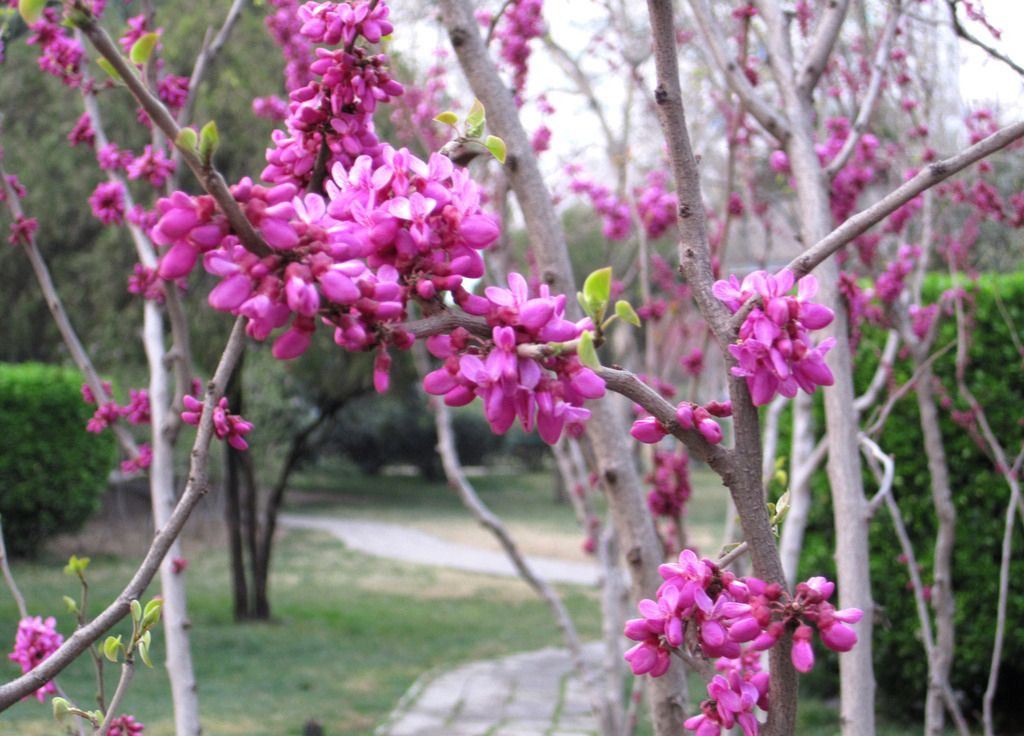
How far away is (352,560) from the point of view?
1239cm

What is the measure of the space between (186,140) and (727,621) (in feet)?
2.19

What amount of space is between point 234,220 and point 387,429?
76.7 ft

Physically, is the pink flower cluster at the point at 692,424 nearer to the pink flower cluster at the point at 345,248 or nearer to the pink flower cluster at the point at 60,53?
the pink flower cluster at the point at 345,248

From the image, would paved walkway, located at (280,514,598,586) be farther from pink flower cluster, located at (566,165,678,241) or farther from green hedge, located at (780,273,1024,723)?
pink flower cluster, located at (566,165,678,241)

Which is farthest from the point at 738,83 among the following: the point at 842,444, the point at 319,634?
the point at 319,634

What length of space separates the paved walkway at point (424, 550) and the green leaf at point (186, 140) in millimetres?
10032

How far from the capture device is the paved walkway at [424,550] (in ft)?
39.1

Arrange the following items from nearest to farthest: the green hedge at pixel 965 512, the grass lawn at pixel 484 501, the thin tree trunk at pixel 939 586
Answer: the thin tree trunk at pixel 939 586 < the green hedge at pixel 965 512 < the grass lawn at pixel 484 501

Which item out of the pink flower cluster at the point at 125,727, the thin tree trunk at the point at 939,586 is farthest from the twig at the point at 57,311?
the thin tree trunk at the point at 939,586

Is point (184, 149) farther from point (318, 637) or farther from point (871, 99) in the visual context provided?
point (318, 637)

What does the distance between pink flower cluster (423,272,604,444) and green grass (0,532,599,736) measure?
5139 mm

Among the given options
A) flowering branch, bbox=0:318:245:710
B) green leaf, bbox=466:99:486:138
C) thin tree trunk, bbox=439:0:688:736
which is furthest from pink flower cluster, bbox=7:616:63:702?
green leaf, bbox=466:99:486:138

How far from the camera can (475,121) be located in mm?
1099

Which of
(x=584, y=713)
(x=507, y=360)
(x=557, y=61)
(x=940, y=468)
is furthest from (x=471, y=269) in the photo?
(x=557, y=61)
